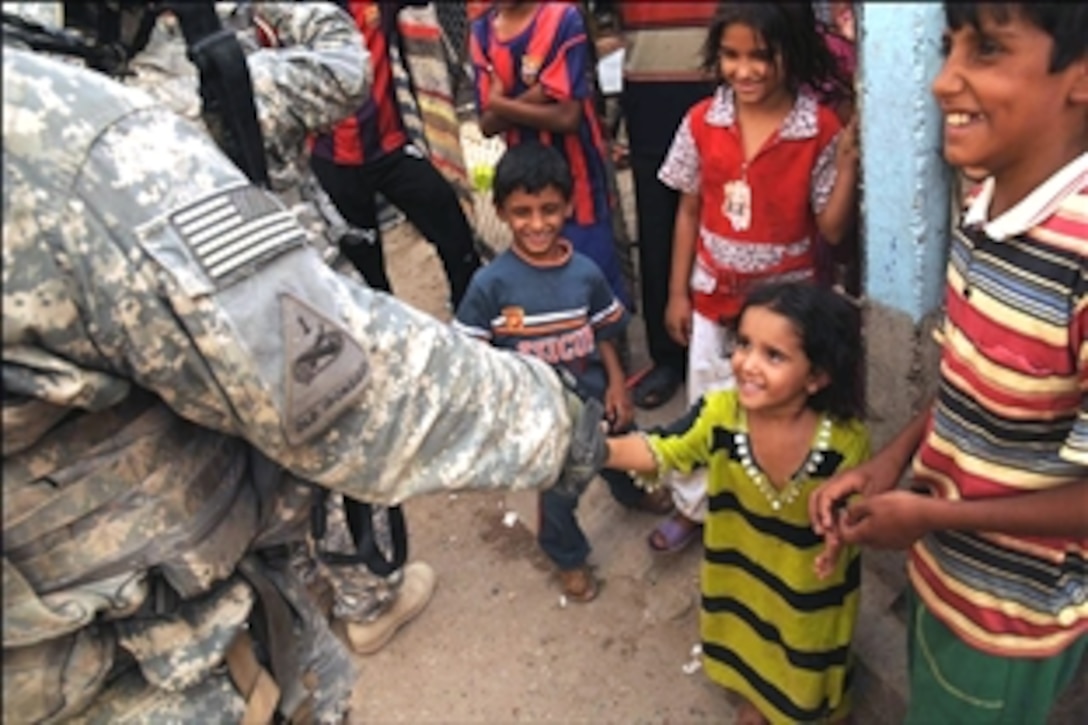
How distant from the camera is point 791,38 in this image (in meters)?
2.33

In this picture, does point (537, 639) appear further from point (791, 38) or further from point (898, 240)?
point (791, 38)

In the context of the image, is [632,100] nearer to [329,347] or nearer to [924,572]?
[924,572]

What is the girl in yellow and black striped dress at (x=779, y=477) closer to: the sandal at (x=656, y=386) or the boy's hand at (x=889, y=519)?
the boy's hand at (x=889, y=519)

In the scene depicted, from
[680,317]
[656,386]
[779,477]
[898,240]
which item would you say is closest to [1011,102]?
[898,240]

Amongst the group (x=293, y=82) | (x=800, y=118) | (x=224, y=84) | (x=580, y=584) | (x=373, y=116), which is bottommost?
(x=580, y=584)

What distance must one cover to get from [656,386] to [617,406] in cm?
90

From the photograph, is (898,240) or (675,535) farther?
(675,535)

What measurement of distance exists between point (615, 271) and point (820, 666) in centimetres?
165

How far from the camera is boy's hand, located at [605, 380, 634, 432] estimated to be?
2.78 meters

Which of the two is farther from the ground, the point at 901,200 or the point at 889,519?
the point at 901,200

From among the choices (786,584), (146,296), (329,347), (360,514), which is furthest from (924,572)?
(146,296)

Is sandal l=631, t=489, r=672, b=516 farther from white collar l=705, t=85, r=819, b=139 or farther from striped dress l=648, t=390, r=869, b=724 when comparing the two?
white collar l=705, t=85, r=819, b=139

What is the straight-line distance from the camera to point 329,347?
1.20m

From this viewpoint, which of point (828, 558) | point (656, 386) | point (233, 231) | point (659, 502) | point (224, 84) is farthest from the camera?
point (656, 386)
